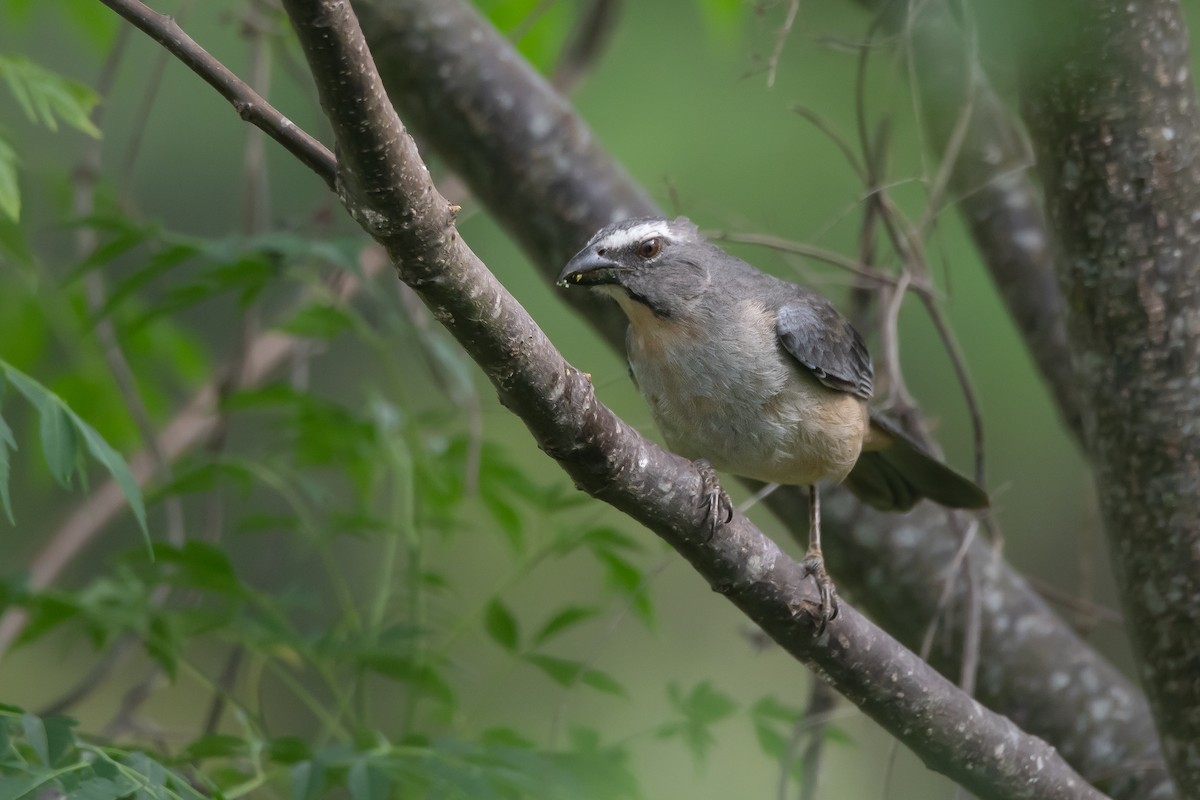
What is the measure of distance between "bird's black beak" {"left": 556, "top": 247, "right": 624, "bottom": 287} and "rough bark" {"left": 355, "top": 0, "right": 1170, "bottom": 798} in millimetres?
480

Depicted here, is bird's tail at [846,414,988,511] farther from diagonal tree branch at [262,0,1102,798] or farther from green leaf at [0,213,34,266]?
green leaf at [0,213,34,266]

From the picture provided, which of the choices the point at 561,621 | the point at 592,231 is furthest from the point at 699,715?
the point at 592,231

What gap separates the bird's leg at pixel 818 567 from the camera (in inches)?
107

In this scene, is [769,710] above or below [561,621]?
below

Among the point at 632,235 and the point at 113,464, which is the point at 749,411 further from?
the point at 113,464

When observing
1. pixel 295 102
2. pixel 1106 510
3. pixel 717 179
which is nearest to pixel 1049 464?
pixel 717 179

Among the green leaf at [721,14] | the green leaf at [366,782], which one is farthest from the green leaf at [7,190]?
the green leaf at [721,14]

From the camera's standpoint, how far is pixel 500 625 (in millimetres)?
3557

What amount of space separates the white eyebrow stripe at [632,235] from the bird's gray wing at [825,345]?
448mm

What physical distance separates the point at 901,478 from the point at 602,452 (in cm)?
184

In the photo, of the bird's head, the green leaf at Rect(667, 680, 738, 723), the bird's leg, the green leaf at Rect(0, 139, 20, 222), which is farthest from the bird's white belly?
the green leaf at Rect(0, 139, 20, 222)

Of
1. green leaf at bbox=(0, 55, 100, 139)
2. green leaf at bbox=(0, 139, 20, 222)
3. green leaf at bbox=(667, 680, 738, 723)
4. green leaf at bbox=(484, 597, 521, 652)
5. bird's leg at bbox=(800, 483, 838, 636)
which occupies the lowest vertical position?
green leaf at bbox=(667, 680, 738, 723)

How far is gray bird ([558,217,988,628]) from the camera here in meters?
3.43

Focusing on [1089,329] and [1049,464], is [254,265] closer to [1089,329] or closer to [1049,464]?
[1089,329]
